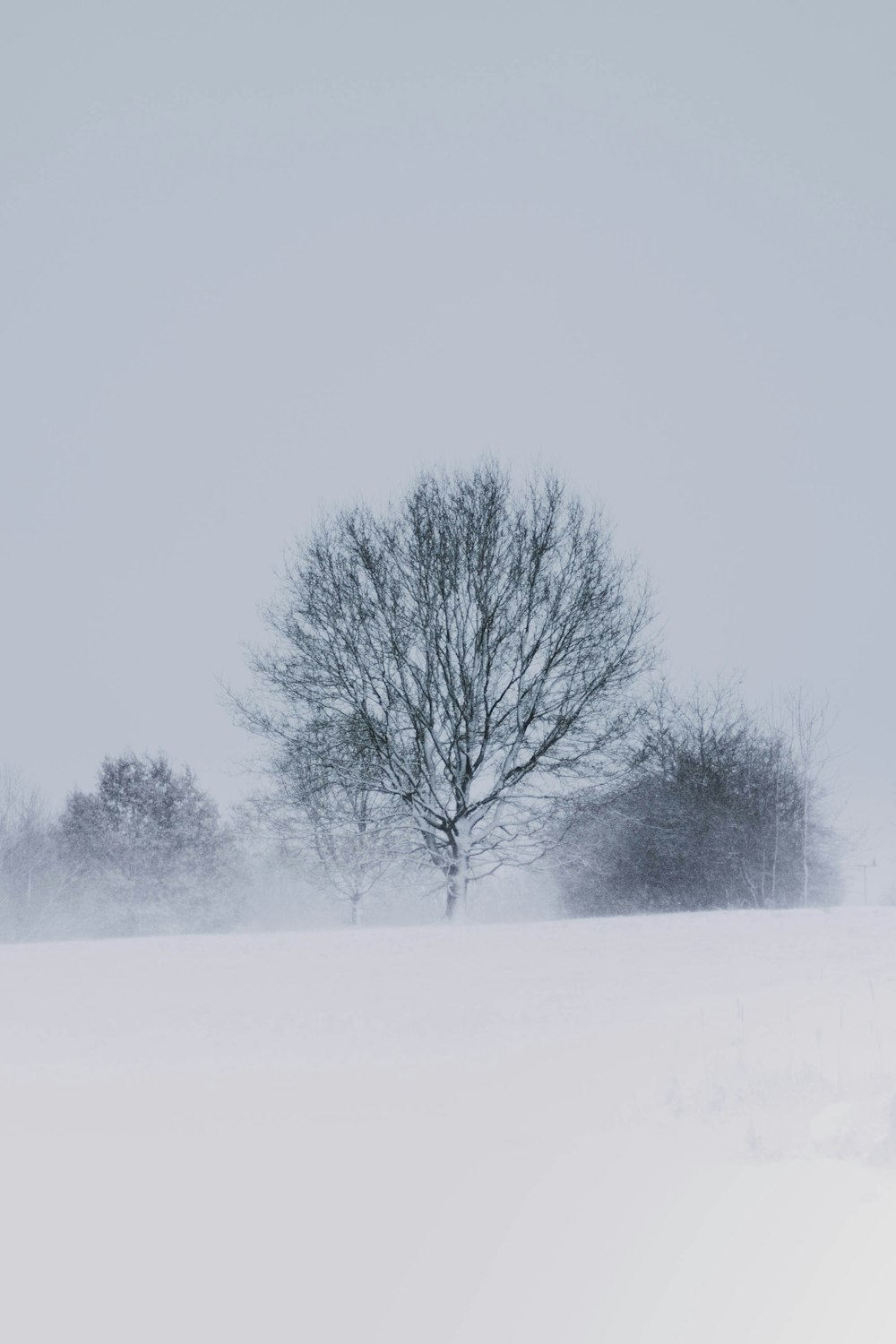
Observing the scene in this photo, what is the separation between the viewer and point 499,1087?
8.66m

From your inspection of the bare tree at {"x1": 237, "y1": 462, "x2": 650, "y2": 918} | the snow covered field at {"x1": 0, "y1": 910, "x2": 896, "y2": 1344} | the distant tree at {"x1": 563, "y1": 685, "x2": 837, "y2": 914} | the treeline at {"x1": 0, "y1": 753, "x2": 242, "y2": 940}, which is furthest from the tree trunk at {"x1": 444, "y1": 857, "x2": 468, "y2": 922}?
the treeline at {"x1": 0, "y1": 753, "x2": 242, "y2": 940}

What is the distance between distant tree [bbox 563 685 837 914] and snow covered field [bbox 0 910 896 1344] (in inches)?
614

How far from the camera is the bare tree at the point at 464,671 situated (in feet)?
62.6

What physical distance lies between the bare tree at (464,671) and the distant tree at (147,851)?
14.2 meters

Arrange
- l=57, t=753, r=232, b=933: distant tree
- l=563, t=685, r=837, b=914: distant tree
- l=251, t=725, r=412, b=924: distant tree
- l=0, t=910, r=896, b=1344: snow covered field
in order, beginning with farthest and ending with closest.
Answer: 1. l=57, t=753, r=232, b=933: distant tree
2. l=563, t=685, r=837, b=914: distant tree
3. l=251, t=725, r=412, b=924: distant tree
4. l=0, t=910, r=896, b=1344: snow covered field

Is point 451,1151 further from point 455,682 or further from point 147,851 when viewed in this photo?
point 147,851

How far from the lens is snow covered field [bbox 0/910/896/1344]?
511 centimetres

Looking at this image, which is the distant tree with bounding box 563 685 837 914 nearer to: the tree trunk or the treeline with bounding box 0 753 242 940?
the tree trunk

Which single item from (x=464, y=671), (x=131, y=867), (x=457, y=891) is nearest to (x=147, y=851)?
(x=131, y=867)

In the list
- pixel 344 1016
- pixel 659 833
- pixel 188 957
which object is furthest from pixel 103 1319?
pixel 659 833

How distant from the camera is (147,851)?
3247cm

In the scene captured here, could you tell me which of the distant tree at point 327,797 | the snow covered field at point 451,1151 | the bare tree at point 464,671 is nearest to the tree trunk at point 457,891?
the bare tree at point 464,671

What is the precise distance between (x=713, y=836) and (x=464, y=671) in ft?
41.1

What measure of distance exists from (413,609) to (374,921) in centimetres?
1925
